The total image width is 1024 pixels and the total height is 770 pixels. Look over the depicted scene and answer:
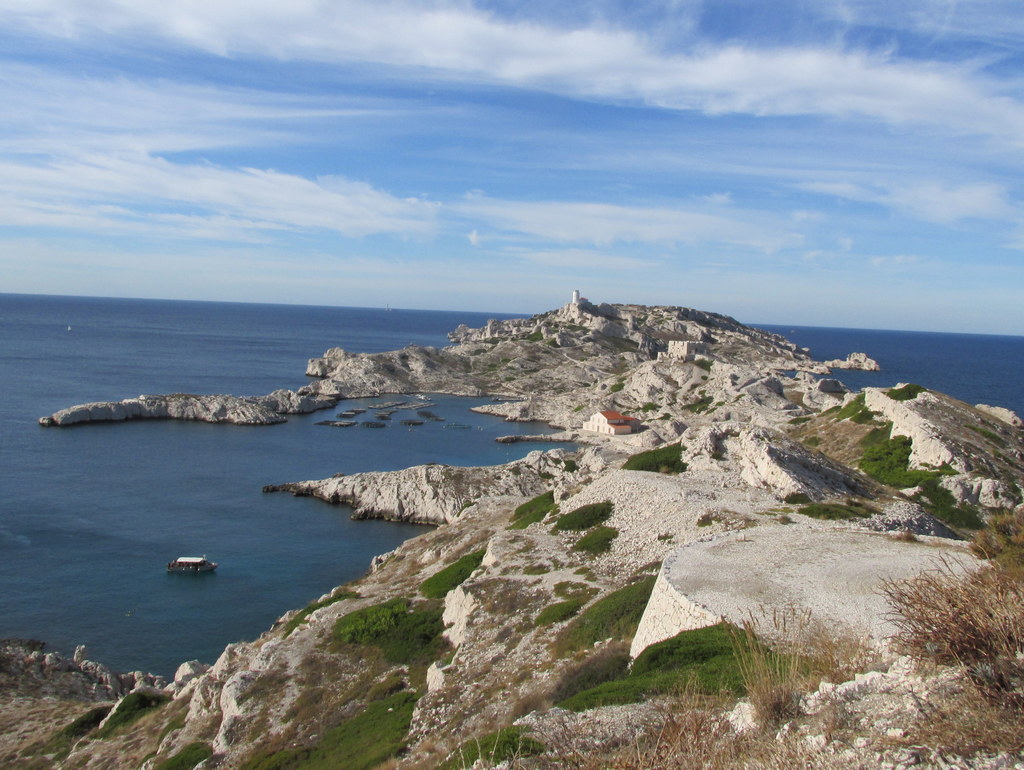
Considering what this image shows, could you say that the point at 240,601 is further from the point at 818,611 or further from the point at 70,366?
the point at 70,366

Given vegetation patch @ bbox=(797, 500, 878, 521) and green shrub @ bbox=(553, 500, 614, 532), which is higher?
vegetation patch @ bbox=(797, 500, 878, 521)

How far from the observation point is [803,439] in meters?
51.1

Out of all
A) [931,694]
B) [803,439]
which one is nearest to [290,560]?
[803,439]

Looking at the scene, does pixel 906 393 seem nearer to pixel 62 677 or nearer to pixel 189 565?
pixel 189 565

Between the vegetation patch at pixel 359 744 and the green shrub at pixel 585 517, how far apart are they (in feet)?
34.0

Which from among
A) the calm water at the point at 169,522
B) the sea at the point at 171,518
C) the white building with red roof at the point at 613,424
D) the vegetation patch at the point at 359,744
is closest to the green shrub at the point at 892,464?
the vegetation patch at the point at 359,744

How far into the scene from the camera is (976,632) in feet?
23.4

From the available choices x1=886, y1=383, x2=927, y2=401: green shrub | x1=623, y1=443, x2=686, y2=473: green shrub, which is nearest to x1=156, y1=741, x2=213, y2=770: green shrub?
x1=623, y1=443, x2=686, y2=473: green shrub

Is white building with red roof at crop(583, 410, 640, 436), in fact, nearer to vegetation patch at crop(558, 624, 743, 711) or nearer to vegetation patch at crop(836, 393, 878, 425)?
vegetation patch at crop(836, 393, 878, 425)

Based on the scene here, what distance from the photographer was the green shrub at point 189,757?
18.8 m

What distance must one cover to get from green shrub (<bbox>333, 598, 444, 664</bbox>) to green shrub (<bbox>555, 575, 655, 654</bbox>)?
578 centimetres

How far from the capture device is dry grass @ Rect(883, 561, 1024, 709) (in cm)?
674

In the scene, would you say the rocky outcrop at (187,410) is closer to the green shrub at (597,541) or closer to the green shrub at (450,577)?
the green shrub at (450,577)

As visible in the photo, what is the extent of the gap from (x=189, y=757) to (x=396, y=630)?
23.2ft
